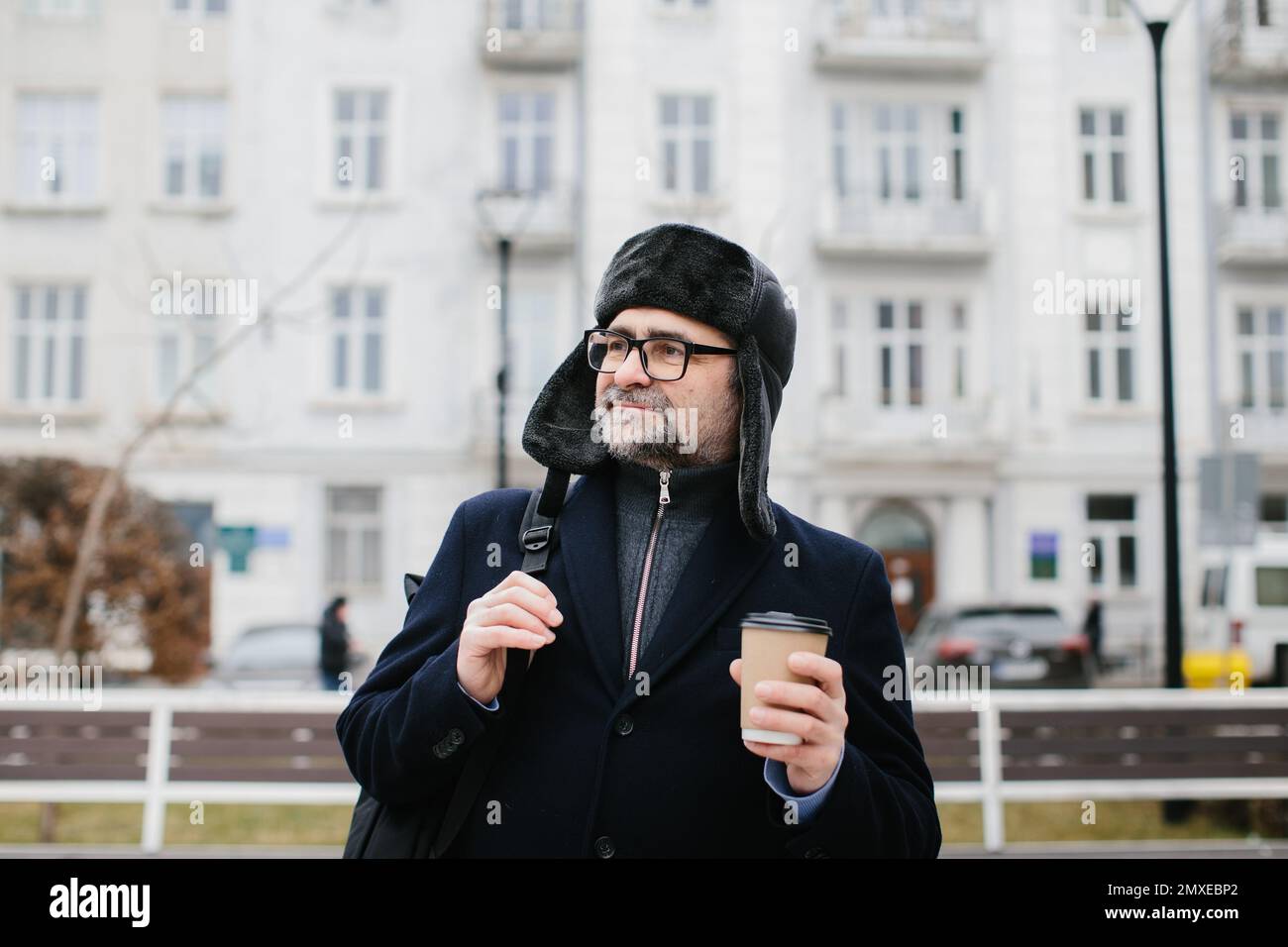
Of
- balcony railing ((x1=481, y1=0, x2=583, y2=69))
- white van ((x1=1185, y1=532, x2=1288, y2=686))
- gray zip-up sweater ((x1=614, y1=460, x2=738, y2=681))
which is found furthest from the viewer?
balcony railing ((x1=481, y1=0, x2=583, y2=69))

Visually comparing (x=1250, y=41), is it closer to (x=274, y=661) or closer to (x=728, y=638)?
(x=274, y=661)

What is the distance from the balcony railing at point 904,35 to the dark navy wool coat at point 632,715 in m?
23.1

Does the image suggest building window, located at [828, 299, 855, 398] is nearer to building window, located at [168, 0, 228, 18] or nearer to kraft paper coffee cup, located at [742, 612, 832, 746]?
building window, located at [168, 0, 228, 18]

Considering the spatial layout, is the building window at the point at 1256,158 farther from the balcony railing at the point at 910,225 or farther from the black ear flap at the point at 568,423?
the black ear flap at the point at 568,423

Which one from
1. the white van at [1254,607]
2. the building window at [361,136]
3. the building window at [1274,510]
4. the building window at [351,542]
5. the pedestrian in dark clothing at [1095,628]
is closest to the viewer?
the white van at [1254,607]

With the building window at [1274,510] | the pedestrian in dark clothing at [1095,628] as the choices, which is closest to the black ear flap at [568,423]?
the pedestrian in dark clothing at [1095,628]

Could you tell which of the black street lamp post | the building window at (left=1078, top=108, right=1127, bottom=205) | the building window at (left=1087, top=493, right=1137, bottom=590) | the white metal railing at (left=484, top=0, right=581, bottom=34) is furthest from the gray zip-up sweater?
the building window at (left=1078, top=108, right=1127, bottom=205)

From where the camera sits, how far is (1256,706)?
25.8 ft

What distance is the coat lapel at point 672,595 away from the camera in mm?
2211

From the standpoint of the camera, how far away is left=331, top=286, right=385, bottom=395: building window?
2414 centimetres

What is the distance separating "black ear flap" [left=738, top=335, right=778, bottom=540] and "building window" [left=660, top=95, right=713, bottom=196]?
72.8 ft
